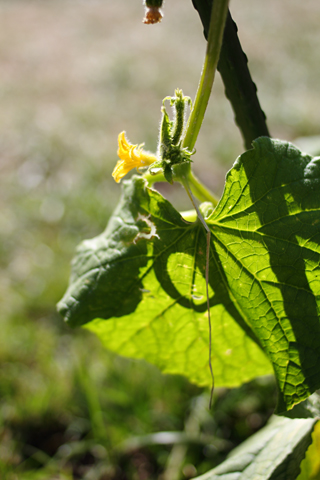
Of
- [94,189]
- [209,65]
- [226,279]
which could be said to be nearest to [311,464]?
[226,279]

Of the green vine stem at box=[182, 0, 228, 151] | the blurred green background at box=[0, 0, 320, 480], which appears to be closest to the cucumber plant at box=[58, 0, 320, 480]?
the green vine stem at box=[182, 0, 228, 151]

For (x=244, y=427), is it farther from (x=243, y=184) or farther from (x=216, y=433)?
(x=243, y=184)

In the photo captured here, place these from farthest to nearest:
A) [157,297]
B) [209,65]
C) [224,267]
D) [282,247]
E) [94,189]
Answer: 1. [94,189]
2. [157,297]
3. [224,267]
4. [282,247]
5. [209,65]

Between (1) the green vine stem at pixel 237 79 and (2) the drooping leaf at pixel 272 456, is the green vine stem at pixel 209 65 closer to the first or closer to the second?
(1) the green vine stem at pixel 237 79

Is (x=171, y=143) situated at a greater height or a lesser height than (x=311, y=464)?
greater

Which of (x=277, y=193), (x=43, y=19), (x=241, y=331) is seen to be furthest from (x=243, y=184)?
(x=43, y=19)

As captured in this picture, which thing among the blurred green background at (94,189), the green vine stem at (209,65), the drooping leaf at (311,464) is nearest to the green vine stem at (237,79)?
the green vine stem at (209,65)

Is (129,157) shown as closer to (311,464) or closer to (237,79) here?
(237,79)

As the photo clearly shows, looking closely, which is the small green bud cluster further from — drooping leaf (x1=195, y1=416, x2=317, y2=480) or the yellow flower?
drooping leaf (x1=195, y1=416, x2=317, y2=480)
